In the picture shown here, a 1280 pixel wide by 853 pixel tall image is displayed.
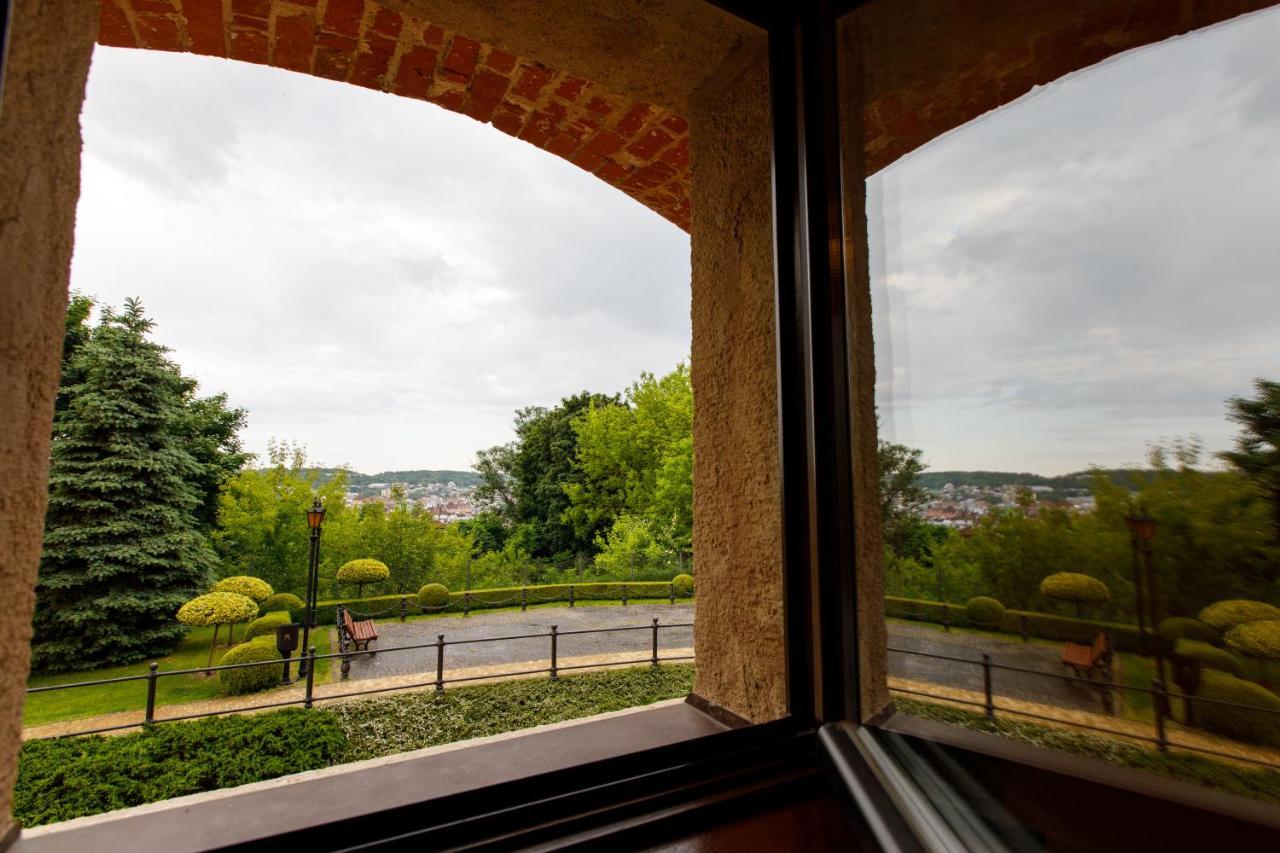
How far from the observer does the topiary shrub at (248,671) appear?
19.2 feet

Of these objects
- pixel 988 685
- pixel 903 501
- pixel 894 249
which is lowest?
pixel 988 685

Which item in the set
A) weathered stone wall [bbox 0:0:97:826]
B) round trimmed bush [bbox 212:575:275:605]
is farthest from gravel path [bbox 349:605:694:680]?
weathered stone wall [bbox 0:0:97:826]

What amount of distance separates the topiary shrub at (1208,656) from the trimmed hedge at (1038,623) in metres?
0.03

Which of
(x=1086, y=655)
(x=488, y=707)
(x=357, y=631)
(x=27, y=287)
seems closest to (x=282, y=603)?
(x=357, y=631)

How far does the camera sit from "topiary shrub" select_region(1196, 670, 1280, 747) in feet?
1.00

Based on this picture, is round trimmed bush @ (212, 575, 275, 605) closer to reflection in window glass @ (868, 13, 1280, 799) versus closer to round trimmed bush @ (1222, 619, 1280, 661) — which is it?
reflection in window glass @ (868, 13, 1280, 799)

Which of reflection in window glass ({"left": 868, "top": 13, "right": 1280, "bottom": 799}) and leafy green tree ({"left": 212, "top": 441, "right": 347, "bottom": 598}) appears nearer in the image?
reflection in window glass ({"left": 868, "top": 13, "right": 1280, "bottom": 799})

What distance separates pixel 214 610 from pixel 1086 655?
284 inches

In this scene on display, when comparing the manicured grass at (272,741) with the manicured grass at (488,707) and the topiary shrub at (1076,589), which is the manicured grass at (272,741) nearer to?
the manicured grass at (488,707)

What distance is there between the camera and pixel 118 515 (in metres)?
5.62

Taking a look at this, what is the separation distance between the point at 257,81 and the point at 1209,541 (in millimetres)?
9832

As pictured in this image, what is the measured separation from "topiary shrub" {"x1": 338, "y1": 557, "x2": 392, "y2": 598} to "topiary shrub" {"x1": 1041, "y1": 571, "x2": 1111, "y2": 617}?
30.6 feet

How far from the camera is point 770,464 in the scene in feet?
3.27

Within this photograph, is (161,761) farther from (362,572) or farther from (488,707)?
(362,572)
